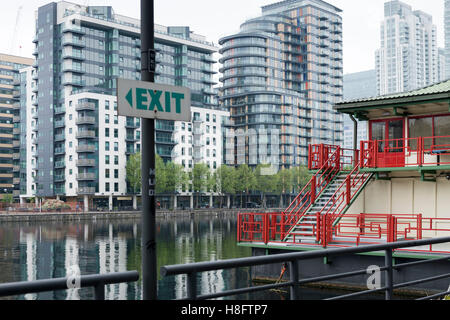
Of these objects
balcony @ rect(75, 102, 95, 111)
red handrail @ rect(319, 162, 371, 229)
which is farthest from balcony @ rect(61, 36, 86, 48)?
red handrail @ rect(319, 162, 371, 229)

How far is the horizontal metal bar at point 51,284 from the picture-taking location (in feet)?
16.9

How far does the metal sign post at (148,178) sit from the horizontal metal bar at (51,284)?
4.93 feet

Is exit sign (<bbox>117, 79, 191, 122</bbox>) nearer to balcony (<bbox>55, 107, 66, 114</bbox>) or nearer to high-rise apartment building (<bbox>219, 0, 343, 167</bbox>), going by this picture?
balcony (<bbox>55, 107, 66, 114</bbox>)

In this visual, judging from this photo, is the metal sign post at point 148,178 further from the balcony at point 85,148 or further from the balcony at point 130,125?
the balcony at point 130,125

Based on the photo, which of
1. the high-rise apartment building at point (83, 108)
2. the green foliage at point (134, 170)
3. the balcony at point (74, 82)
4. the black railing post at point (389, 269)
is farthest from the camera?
the balcony at point (74, 82)

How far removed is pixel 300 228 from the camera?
30.9 meters

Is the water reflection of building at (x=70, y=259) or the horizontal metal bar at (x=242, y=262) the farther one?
the water reflection of building at (x=70, y=259)

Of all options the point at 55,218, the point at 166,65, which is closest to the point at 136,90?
the point at 55,218

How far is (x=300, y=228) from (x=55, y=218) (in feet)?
299

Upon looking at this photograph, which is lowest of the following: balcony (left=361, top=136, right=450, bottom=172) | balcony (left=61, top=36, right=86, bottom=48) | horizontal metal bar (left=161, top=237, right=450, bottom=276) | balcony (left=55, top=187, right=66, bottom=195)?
balcony (left=55, top=187, right=66, bottom=195)

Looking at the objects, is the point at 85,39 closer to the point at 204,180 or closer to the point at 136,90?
the point at 204,180

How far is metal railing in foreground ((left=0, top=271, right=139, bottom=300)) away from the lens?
5176 mm

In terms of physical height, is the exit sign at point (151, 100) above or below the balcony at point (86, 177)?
above

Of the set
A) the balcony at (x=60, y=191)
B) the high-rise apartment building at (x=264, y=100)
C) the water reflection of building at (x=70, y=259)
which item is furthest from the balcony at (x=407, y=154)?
the high-rise apartment building at (x=264, y=100)
